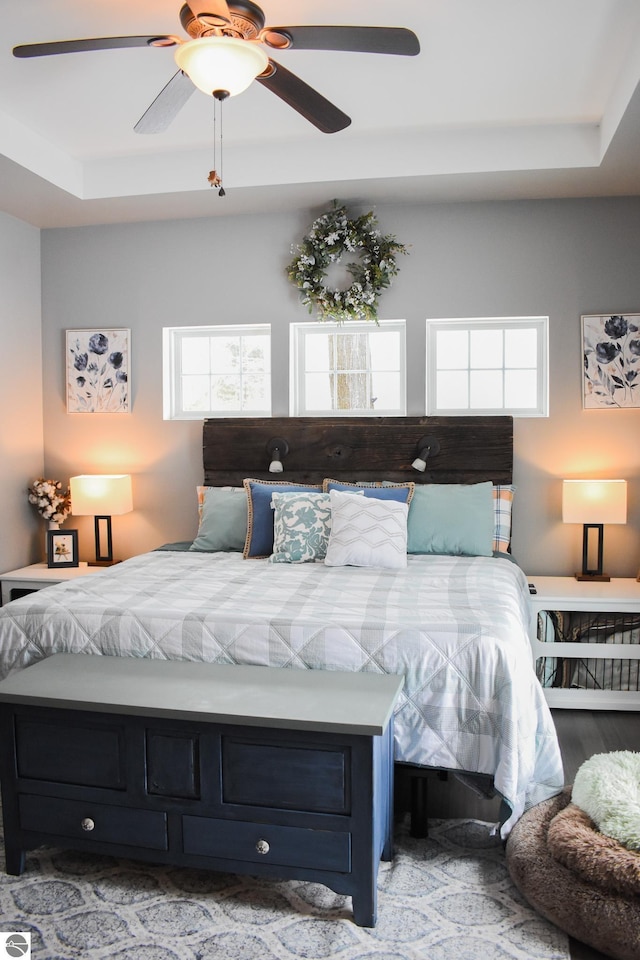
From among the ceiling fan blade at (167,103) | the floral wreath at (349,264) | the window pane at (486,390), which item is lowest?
the window pane at (486,390)

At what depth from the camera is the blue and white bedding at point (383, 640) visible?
7.45 feet

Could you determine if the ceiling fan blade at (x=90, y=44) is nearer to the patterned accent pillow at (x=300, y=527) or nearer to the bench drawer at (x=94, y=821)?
the patterned accent pillow at (x=300, y=527)

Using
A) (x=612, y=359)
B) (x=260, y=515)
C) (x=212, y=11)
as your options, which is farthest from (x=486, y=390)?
(x=212, y=11)

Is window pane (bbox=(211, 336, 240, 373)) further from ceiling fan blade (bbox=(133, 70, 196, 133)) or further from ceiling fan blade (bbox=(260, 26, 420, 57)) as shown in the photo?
ceiling fan blade (bbox=(260, 26, 420, 57))

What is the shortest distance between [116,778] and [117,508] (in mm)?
2421

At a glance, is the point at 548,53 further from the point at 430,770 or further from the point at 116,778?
the point at 116,778

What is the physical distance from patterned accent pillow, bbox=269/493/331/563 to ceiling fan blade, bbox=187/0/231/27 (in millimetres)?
2127

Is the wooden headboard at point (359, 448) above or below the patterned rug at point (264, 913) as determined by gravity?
above

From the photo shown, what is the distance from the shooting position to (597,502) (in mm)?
3871

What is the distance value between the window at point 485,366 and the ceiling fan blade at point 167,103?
6.70 ft

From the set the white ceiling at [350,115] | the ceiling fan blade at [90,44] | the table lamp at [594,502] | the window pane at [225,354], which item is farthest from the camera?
the window pane at [225,354]

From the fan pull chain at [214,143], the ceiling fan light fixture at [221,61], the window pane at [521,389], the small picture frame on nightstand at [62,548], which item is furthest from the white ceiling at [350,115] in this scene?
the small picture frame on nightstand at [62,548]

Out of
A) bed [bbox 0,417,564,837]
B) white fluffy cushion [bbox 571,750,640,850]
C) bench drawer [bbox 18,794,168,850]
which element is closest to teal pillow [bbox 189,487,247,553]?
bed [bbox 0,417,564,837]

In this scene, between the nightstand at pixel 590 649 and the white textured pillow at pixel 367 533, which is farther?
the nightstand at pixel 590 649
